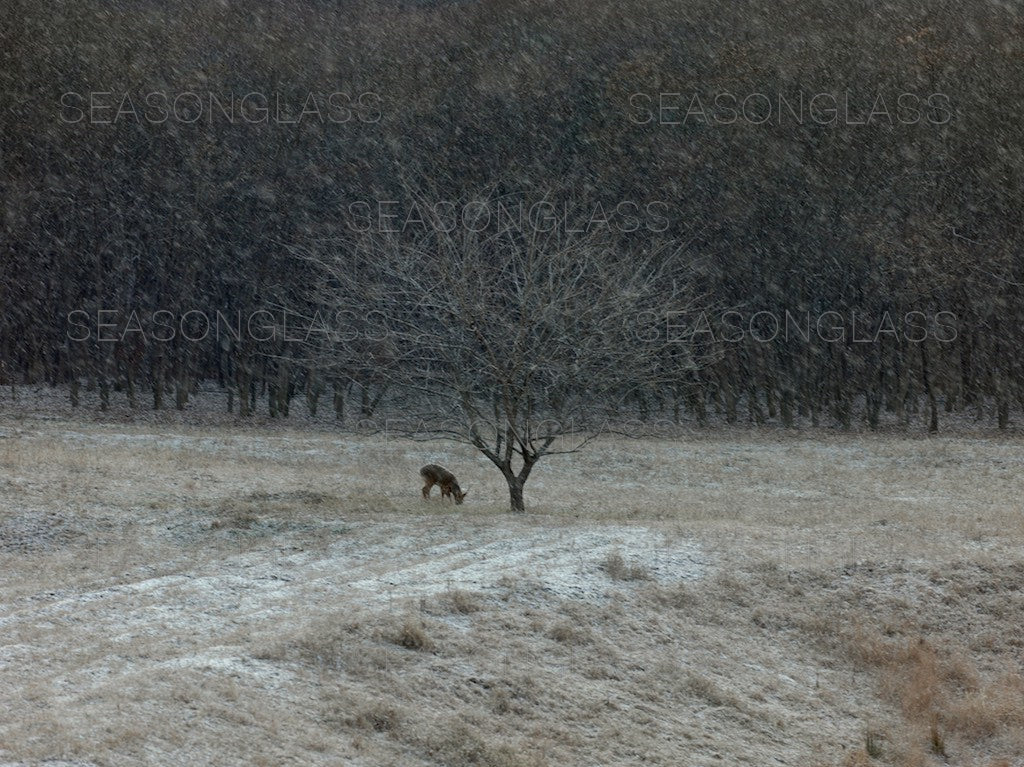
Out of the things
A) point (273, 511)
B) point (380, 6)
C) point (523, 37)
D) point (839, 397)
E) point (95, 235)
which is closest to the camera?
point (273, 511)

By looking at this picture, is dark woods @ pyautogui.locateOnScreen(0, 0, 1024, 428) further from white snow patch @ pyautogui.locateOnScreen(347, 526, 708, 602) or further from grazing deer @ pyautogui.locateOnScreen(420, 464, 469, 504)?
white snow patch @ pyautogui.locateOnScreen(347, 526, 708, 602)

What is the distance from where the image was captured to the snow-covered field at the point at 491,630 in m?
8.60

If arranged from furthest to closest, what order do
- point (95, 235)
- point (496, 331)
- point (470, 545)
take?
1. point (95, 235)
2. point (496, 331)
3. point (470, 545)

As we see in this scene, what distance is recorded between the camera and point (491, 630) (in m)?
10.8

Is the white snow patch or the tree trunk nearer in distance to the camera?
the white snow patch

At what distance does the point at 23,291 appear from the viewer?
3978 cm

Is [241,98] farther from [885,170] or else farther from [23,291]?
[885,170]

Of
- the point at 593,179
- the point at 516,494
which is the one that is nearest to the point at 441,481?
the point at 516,494

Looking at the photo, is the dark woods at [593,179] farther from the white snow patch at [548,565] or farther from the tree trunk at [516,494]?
the white snow patch at [548,565]

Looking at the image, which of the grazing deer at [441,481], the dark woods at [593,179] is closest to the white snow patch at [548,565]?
the grazing deer at [441,481]

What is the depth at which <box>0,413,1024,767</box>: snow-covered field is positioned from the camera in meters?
8.60

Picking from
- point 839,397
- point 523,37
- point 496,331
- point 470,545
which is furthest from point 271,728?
point 523,37

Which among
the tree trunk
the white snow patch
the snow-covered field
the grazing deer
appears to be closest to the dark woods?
the grazing deer

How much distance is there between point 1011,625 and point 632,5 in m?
35.1
